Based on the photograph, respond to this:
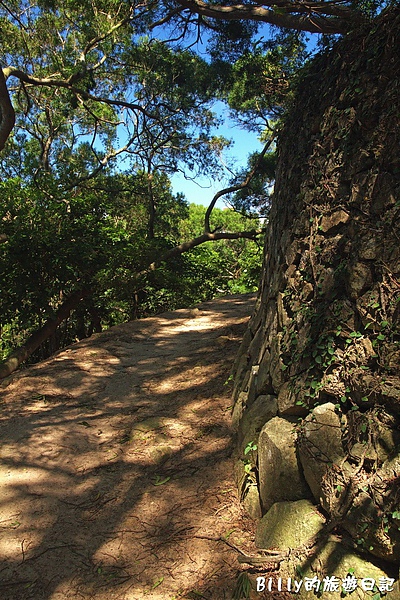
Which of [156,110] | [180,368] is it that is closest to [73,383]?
[180,368]

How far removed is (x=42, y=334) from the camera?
863 centimetres

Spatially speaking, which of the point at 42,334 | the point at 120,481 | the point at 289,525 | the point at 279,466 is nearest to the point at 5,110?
the point at 42,334

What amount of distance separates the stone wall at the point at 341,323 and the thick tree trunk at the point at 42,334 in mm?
5298

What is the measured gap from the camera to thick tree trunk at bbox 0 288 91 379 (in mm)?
7404

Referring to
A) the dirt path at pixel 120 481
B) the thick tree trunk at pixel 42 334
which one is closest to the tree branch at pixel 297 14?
the dirt path at pixel 120 481

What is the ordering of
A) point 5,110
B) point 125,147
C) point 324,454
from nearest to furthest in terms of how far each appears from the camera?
1. point 324,454
2. point 5,110
3. point 125,147

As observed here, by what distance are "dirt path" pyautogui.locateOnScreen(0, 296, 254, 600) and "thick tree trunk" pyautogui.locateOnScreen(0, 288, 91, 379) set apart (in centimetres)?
197

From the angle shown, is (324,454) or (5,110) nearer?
(324,454)

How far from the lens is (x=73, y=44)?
11812 mm

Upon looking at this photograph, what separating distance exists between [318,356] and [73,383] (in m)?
3.55

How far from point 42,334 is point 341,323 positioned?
735 centimetres

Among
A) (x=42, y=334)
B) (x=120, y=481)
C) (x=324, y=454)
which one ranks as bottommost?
(x=120, y=481)

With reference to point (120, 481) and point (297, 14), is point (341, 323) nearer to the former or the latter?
point (120, 481)

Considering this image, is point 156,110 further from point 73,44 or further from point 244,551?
point 244,551
